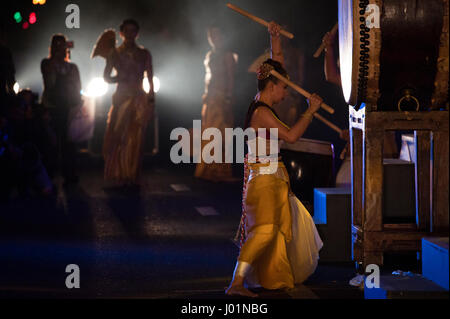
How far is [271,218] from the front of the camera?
218 inches

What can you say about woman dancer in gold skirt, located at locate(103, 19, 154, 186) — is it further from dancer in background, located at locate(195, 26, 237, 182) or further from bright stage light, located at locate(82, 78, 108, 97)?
bright stage light, located at locate(82, 78, 108, 97)

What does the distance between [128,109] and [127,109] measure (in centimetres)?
1

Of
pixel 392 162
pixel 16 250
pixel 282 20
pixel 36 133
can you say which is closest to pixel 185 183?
pixel 36 133

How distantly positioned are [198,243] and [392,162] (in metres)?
2.01

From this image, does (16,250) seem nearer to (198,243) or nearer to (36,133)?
(198,243)

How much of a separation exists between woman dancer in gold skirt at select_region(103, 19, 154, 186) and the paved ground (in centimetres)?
38

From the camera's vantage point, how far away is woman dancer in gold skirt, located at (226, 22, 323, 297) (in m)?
5.52

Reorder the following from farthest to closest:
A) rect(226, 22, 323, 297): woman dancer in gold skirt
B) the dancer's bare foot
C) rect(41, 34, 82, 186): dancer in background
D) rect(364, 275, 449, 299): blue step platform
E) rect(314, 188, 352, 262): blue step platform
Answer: rect(41, 34, 82, 186): dancer in background → rect(314, 188, 352, 262): blue step platform → rect(226, 22, 323, 297): woman dancer in gold skirt → the dancer's bare foot → rect(364, 275, 449, 299): blue step platform

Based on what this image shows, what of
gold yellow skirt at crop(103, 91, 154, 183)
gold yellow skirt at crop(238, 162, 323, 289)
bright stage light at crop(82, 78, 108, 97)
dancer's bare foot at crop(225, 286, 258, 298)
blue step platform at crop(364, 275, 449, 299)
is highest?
bright stage light at crop(82, 78, 108, 97)

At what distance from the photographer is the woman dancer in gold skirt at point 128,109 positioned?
37.3 ft

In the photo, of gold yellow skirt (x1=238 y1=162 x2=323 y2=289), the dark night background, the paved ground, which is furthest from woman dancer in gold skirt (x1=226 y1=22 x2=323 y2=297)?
the dark night background

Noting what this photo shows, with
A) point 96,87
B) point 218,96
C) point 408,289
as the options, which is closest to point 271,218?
point 408,289

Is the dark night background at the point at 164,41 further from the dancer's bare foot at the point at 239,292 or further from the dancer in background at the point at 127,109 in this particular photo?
the dancer's bare foot at the point at 239,292

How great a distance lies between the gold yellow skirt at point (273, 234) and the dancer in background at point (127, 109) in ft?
19.5
